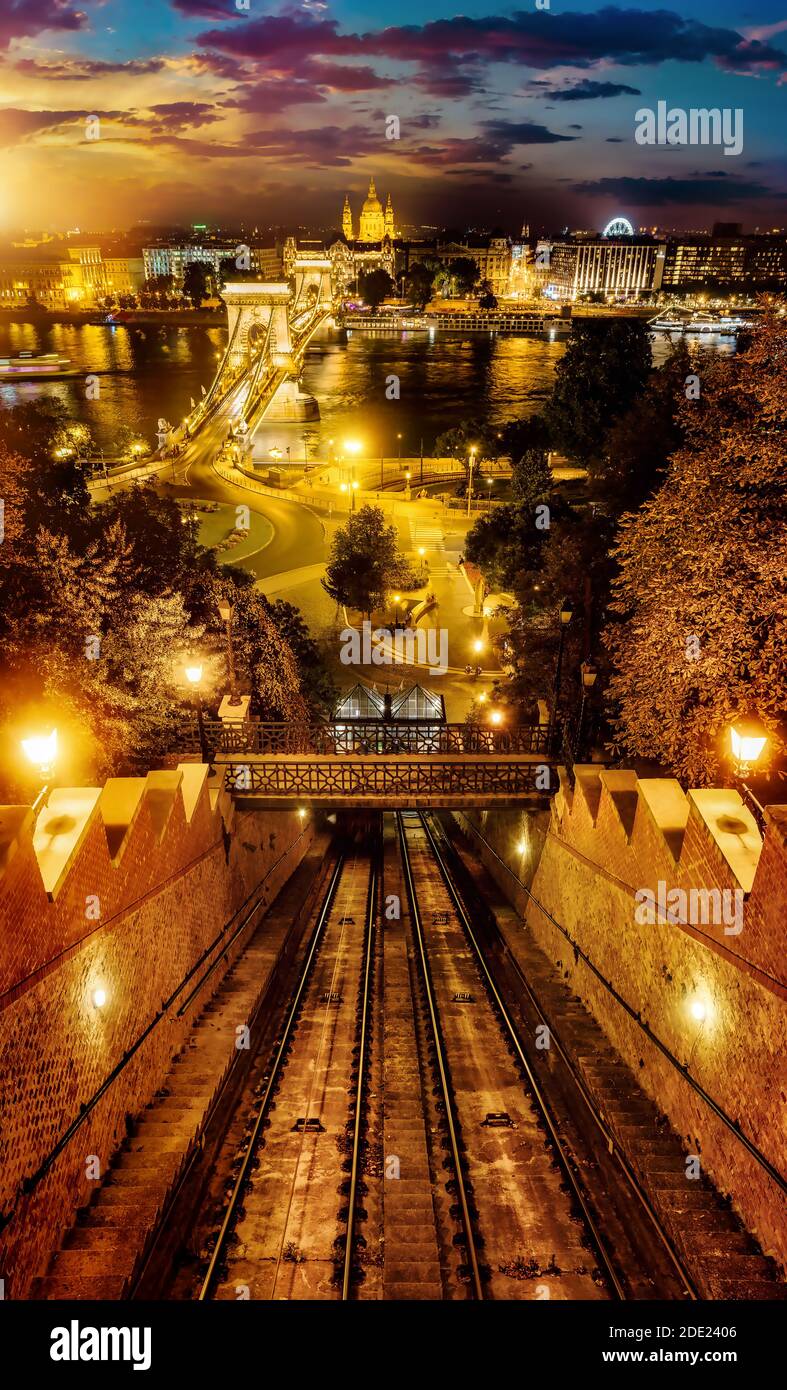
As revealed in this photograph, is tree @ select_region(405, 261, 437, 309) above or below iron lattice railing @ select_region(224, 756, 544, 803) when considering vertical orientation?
above

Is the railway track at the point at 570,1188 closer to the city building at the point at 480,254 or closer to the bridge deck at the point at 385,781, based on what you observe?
the bridge deck at the point at 385,781

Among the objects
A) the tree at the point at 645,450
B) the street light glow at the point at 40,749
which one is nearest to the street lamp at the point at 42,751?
the street light glow at the point at 40,749

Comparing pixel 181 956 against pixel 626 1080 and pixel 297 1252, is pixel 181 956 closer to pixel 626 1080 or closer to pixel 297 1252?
pixel 297 1252

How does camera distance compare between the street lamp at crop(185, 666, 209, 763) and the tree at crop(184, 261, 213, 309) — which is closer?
the street lamp at crop(185, 666, 209, 763)

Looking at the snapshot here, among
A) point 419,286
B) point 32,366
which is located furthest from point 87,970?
point 419,286

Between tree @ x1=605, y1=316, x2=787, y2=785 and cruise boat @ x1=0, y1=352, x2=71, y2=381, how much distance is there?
119247 mm

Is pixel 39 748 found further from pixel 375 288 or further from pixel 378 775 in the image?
pixel 375 288

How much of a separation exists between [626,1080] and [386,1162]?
3030 millimetres

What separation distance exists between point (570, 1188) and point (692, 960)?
2.53 m

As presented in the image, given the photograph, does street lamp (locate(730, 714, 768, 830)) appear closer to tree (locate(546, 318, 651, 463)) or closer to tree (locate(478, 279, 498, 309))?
tree (locate(546, 318, 651, 463))

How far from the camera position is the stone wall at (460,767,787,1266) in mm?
6734

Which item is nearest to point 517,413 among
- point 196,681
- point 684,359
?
point 684,359

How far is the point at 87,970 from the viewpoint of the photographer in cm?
767

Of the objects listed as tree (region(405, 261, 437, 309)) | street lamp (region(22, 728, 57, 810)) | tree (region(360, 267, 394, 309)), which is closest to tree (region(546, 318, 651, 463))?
street lamp (region(22, 728, 57, 810))
